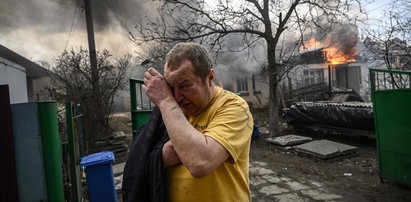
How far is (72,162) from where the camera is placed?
3.56m

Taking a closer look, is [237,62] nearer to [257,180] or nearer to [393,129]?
[257,180]

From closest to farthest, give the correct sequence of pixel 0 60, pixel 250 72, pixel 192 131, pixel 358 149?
pixel 192 131, pixel 358 149, pixel 0 60, pixel 250 72

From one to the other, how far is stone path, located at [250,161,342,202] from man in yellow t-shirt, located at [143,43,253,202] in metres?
3.58

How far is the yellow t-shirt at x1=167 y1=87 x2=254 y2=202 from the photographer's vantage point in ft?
4.03

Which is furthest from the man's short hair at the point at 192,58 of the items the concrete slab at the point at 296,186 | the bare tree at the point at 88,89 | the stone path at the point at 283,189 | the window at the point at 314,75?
the window at the point at 314,75

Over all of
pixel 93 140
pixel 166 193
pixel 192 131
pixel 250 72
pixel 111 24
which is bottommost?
pixel 93 140

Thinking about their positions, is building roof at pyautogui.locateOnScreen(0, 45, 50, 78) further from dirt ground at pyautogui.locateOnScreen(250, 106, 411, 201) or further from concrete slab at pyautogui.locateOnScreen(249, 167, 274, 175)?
dirt ground at pyautogui.locateOnScreen(250, 106, 411, 201)

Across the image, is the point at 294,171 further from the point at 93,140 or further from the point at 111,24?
the point at 111,24

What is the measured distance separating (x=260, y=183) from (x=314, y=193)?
3.32 ft

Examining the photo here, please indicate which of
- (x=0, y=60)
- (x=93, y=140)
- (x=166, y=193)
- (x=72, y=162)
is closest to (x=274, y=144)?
(x=93, y=140)

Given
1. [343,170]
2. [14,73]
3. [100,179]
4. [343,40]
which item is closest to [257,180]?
[343,170]

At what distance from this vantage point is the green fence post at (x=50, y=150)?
260 centimetres

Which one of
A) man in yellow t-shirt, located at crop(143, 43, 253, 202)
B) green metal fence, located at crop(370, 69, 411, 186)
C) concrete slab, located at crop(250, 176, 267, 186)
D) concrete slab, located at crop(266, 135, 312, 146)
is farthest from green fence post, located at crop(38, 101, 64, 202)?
concrete slab, located at crop(266, 135, 312, 146)

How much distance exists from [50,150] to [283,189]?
3880 mm
